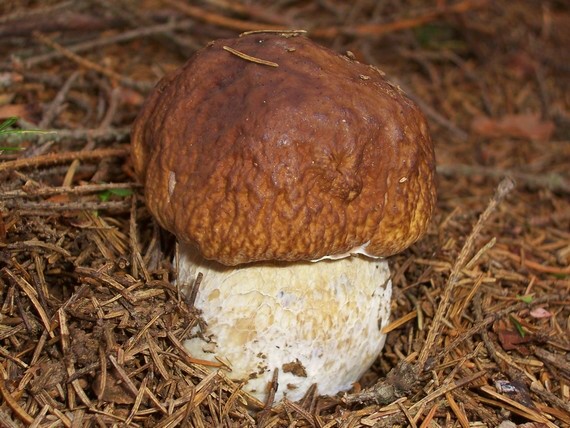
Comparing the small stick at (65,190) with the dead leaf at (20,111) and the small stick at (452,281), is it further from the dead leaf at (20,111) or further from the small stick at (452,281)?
the small stick at (452,281)

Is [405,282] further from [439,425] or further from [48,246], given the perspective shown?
[48,246]

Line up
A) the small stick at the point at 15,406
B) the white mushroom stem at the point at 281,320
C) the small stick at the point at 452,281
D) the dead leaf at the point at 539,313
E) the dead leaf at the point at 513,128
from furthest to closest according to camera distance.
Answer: the dead leaf at the point at 513,128 → the dead leaf at the point at 539,313 → the small stick at the point at 452,281 → the white mushroom stem at the point at 281,320 → the small stick at the point at 15,406

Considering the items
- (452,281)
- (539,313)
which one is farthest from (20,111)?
(539,313)

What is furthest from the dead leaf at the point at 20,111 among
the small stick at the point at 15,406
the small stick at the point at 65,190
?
the small stick at the point at 15,406

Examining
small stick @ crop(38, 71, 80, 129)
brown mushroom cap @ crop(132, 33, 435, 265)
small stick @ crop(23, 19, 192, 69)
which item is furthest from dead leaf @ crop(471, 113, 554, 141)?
small stick @ crop(38, 71, 80, 129)

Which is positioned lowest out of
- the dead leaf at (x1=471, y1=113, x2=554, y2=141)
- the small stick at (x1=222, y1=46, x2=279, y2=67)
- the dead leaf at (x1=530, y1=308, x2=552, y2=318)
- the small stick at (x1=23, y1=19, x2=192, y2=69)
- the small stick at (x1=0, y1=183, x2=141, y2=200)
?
the dead leaf at (x1=471, y1=113, x2=554, y2=141)

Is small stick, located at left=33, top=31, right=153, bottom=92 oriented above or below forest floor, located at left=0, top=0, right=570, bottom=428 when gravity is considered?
above

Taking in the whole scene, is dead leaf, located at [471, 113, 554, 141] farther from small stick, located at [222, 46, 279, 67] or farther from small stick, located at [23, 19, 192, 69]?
small stick, located at [222, 46, 279, 67]
